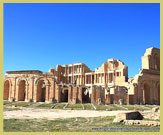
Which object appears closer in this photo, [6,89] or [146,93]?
[6,89]

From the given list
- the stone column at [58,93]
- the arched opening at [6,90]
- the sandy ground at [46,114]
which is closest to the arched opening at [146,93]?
the stone column at [58,93]

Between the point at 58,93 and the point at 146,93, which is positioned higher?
the point at 58,93

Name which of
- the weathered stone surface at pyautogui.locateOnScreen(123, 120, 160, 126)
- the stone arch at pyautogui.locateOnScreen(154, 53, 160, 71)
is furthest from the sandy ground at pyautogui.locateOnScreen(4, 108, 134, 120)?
the stone arch at pyautogui.locateOnScreen(154, 53, 160, 71)

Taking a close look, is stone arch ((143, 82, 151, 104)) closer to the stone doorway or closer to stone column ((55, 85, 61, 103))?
the stone doorway

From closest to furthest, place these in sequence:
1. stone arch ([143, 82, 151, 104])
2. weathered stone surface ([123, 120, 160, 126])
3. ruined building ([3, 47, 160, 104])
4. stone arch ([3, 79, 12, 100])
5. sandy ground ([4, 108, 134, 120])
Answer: weathered stone surface ([123, 120, 160, 126]) → sandy ground ([4, 108, 134, 120]) → ruined building ([3, 47, 160, 104]) → stone arch ([3, 79, 12, 100]) → stone arch ([143, 82, 151, 104])

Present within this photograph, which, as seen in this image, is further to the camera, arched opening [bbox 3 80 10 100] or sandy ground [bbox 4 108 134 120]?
arched opening [bbox 3 80 10 100]

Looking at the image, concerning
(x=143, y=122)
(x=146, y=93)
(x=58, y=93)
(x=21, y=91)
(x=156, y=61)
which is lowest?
(x=146, y=93)

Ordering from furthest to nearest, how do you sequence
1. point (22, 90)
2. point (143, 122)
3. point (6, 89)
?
point (6, 89) → point (22, 90) → point (143, 122)

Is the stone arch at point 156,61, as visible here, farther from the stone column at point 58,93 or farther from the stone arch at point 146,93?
the stone column at point 58,93

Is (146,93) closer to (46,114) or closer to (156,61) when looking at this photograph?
(156,61)

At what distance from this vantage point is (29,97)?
38.2 metres

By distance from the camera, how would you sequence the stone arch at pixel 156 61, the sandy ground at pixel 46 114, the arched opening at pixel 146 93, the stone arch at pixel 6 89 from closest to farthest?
1. the sandy ground at pixel 46 114
2. the stone arch at pixel 6 89
3. the arched opening at pixel 146 93
4. the stone arch at pixel 156 61

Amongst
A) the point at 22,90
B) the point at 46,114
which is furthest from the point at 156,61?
the point at 46,114

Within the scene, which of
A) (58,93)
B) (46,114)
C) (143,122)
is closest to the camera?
(143,122)
